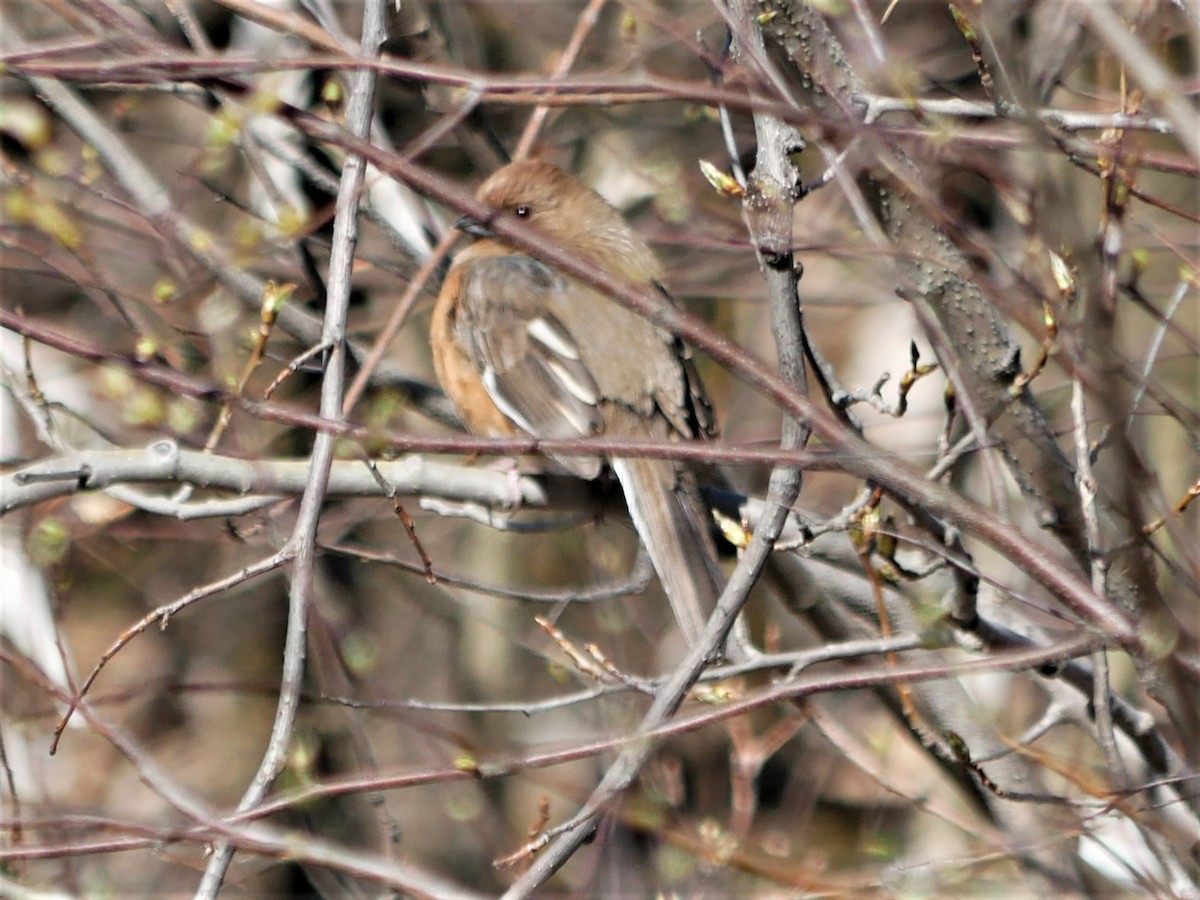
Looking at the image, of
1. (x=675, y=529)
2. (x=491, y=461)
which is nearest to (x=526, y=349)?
(x=491, y=461)

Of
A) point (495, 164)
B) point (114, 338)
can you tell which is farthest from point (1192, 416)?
point (114, 338)

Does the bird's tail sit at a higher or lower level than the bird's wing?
lower

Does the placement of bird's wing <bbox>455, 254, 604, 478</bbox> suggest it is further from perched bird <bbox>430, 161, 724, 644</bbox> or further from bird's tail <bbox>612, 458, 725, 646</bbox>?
bird's tail <bbox>612, 458, 725, 646</bbox>

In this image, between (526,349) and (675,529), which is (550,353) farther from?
(675,529)

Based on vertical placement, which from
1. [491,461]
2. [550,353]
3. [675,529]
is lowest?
[675,529]

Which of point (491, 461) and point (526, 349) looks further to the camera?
point (491, 461)

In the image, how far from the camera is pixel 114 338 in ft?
25.0

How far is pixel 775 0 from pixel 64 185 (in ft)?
12.9

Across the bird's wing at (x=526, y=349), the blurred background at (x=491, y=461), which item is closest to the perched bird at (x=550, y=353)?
the bird's wing at (x=526, y=349)

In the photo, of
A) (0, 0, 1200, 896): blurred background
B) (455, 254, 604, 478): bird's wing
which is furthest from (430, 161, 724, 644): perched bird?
(0, 0, 1200, 896): blurred background

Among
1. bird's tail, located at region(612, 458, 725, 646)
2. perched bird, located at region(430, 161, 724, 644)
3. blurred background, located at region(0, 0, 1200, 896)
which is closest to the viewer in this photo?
blurred background, located at region(0, 0, 1200, 896)

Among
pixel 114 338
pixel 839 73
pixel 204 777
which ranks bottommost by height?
pixel 204 777

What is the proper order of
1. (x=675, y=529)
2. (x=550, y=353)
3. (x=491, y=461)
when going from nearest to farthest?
(x=675, y=529)
(x=550, y=353)
(x=491, y=461)

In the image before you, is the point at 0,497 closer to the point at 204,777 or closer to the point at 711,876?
the point at 711,876
